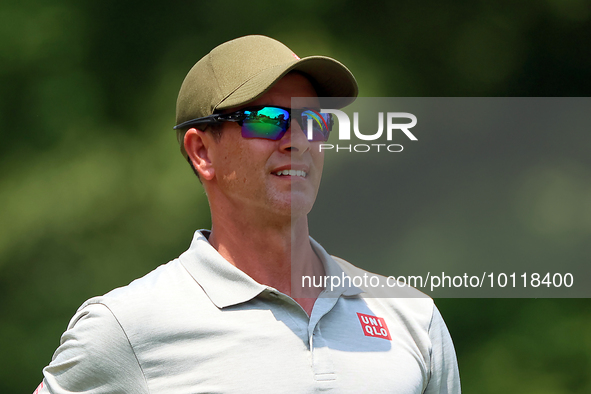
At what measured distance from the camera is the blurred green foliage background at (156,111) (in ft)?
10.0

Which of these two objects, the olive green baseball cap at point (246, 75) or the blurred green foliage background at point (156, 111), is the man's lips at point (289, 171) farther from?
the blurred green foliage background at point (156, 111)

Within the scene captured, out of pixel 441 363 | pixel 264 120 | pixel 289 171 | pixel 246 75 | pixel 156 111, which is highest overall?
pixel 156 111

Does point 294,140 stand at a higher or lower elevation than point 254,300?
higher

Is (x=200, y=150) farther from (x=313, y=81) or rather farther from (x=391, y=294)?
(x=391, y=294)

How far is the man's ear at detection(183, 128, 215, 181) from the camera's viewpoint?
157 cm

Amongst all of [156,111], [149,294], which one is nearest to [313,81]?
[149,294]

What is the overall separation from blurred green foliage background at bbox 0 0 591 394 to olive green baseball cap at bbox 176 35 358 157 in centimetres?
147

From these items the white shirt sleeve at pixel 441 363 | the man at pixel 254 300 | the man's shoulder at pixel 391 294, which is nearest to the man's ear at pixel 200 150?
the man at pixel 254 300

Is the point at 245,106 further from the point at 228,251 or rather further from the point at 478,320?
the point at 478,320

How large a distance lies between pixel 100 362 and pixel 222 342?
0.23 meters

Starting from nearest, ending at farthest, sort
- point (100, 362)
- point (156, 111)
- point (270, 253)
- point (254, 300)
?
point (100, 362) < point (254, 300) < point (270, 253) < point (156, 111)

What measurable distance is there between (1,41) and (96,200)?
82cm

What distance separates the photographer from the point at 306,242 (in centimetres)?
160

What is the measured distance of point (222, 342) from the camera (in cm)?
136
